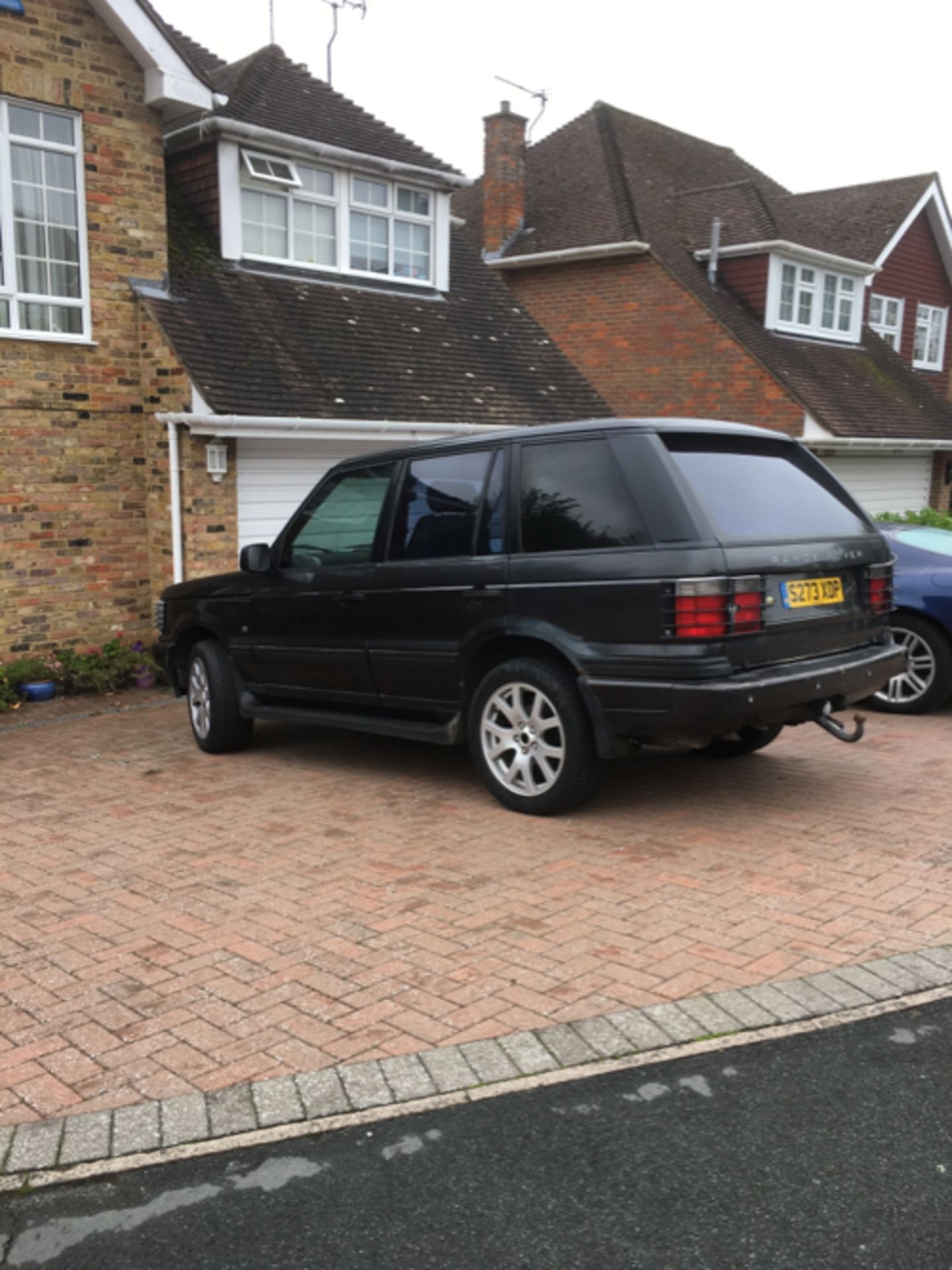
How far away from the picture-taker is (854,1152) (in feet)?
9.66

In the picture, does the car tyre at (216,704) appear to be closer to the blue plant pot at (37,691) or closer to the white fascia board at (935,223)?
the blue plant pot at (37,691)

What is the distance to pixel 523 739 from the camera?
582 centimetres

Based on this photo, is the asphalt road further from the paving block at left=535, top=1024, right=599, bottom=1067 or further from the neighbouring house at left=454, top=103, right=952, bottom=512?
the neighbouring house at left=454, top=103, right=952, bottom=512

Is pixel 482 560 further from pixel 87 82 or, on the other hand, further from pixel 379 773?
pixel 87 82

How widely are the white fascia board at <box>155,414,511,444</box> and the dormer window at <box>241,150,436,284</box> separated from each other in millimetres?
2702

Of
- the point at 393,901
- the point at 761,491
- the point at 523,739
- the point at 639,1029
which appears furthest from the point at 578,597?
the point at 639,1029

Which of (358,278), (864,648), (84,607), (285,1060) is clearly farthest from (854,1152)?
(358,278)

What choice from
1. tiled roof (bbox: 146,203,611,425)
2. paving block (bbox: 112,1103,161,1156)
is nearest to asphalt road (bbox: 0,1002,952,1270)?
paving block (bbox: 112,1103,161,1156)

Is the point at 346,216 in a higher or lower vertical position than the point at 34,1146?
higher

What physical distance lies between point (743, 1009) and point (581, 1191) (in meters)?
1.10

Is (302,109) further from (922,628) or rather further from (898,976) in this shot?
(898,976)

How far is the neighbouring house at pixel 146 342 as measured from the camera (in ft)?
32.4

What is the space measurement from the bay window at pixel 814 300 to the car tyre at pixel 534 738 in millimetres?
15555

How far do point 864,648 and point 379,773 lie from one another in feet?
9.67
